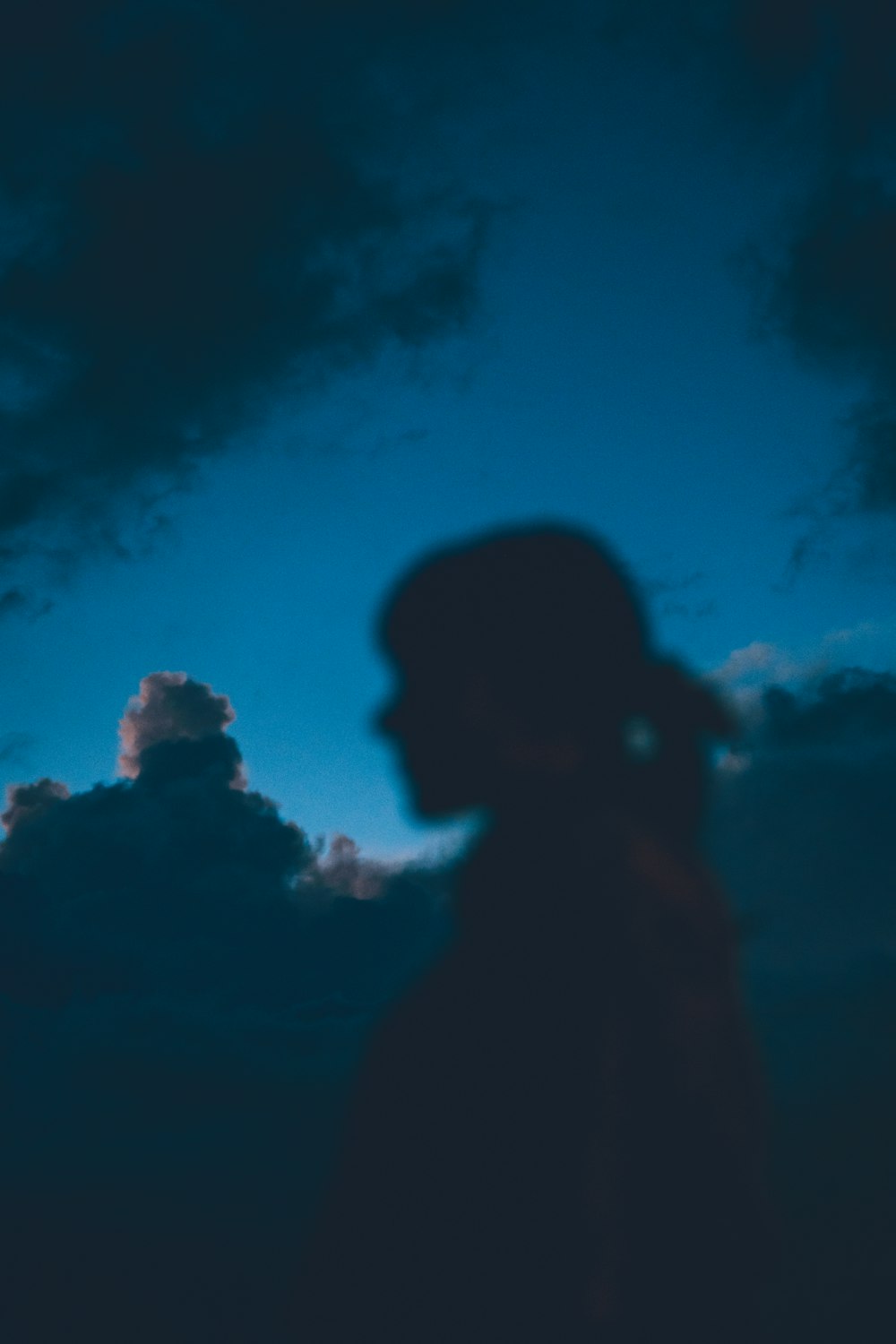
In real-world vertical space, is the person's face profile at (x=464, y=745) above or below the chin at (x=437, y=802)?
above

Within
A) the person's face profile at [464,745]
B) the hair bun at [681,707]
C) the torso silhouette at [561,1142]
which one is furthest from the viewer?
the hair bun at [681,707]

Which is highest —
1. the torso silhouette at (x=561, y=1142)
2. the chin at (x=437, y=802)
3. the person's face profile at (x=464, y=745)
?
the person's face profile at (x=464, y=745)

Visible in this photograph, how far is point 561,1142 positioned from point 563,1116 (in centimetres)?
5

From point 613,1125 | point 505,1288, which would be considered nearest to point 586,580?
point 613,1125

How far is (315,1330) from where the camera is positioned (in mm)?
1559

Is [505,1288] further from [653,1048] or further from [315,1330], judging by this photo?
[653,1048]

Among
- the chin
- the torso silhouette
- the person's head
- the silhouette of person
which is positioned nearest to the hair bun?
the person's head

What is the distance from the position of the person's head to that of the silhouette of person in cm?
8

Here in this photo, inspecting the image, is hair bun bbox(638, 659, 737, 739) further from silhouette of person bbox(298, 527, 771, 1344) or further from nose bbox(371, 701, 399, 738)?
nose bbox(371, 701, 399, 738)

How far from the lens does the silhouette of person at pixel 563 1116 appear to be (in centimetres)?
147

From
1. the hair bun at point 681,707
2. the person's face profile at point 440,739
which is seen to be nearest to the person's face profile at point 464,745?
the person's face profile at point 440,739

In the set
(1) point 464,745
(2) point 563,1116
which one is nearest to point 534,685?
(1) point 464,745

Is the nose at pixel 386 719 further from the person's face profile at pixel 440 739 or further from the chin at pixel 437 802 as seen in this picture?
the chin at pixel 437 802

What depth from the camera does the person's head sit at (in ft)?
6.47
